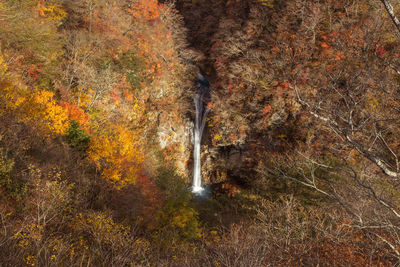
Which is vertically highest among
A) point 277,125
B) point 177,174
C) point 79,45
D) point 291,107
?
point 79,45

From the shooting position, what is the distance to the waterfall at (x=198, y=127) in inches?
989

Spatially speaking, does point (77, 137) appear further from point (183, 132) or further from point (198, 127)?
point (198, 127)

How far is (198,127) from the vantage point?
26359mm

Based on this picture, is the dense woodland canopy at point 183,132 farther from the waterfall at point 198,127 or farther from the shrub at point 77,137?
the waterfall at point 198,127

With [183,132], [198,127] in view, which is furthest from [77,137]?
[198,127]

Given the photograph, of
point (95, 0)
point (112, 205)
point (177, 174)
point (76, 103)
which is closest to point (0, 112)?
point (76, 103)

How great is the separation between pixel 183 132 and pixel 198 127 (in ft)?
6.32

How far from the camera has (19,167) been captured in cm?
1062

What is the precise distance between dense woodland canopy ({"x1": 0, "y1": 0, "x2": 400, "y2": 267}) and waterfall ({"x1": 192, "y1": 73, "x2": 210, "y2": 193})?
34.0 inches

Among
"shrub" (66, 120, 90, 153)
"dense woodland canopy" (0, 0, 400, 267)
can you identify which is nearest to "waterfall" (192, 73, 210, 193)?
"dense woodland canopy" (0, 0, 400, 267)

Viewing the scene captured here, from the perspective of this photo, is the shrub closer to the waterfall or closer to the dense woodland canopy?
the dense woodland canopy

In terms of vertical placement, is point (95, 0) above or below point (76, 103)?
above

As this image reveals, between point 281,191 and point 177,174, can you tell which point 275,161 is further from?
point 177,174

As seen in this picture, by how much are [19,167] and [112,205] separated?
5.63m
